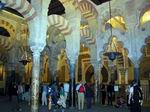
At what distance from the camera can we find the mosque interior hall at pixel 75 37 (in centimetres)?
763

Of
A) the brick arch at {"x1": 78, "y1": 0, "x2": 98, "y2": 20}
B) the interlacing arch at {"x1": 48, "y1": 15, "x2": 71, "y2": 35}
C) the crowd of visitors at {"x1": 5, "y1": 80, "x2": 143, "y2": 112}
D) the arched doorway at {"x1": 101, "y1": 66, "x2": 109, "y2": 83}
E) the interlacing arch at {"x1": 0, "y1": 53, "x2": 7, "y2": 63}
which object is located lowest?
the crowd of visitors at {"x1": 5, "y1": 80, "x2": 143, "y2": 112}

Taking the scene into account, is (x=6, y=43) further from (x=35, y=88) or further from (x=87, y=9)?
(x=35, y=88)

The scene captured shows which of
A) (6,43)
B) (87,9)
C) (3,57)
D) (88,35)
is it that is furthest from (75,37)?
(3,57)

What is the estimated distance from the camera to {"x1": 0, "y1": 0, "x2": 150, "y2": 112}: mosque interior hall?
7.63 meters

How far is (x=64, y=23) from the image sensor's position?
31.4ft

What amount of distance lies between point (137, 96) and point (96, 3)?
18.1 ft

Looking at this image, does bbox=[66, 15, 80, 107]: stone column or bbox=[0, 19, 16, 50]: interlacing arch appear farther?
bbox=[0, 19, 16, 50]: interlacing arch

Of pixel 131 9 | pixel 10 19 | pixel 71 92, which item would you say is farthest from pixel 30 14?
pixel 10 19

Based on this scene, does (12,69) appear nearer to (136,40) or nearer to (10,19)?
(10,19)

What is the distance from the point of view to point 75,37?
32.1 feet

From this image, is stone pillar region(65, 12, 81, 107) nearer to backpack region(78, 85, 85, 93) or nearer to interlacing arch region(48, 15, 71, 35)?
interlacing arch region(48, 15, 71, 35)

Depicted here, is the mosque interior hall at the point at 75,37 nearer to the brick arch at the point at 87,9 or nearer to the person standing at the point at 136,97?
the brick arch at the point at 87,9

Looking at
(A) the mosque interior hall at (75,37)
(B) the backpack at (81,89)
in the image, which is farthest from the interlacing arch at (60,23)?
(B) the backpack at (81,89)

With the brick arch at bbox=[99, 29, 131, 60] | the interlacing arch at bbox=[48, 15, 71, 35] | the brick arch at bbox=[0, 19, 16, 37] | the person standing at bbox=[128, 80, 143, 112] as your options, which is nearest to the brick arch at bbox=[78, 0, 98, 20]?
the brick arch at bbox=[99, 29, 131, 60]
